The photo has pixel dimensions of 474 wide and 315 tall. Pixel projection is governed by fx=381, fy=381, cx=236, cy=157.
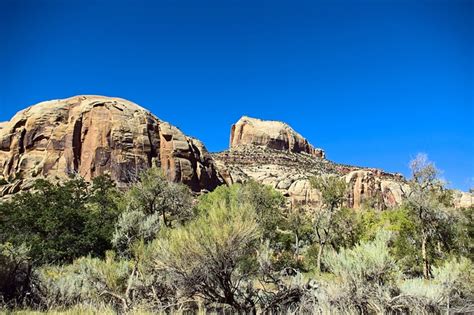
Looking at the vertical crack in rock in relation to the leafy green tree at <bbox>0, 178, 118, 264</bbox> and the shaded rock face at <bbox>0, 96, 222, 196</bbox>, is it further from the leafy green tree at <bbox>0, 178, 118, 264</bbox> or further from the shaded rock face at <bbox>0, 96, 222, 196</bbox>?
the leafy green tree at <bbox>0, 178, 118, 264</bbox>

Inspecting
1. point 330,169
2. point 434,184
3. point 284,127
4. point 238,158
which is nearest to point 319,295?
point 434,184

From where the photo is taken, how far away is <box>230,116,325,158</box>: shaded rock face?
129375 millimetres

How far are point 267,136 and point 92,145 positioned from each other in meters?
79.8

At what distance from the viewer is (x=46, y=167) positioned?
55969 millimetres

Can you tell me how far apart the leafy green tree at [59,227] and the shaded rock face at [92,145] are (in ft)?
83.4

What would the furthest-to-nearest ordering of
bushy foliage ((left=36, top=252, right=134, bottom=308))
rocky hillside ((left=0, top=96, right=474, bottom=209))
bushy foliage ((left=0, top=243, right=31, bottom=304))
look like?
1. rocky hillside ((left=0, top=96, right=474, bottom=209))
2. bushy foliage ((left=36, top=252, right=134, bottom=308))
3. bushy foliage ((left=0, top=243, right=31, bottom=304))

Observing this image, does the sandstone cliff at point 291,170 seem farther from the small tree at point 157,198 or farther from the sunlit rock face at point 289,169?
the small tree at point 157,198

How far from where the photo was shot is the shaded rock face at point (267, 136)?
129 m

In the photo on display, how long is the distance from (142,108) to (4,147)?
71.5 feet

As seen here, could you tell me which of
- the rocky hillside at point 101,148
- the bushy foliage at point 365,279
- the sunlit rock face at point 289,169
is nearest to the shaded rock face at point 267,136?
the sunlit rock face at point 289,169

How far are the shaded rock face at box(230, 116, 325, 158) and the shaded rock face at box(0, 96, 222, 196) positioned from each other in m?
64.9

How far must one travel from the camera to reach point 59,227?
78.3 ft

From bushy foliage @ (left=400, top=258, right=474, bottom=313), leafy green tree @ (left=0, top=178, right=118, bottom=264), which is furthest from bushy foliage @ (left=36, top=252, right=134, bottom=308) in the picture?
leafy green tree @ (left=0, top=178, right=118, bottom=264)

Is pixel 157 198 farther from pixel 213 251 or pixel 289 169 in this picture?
pixel 289 169
